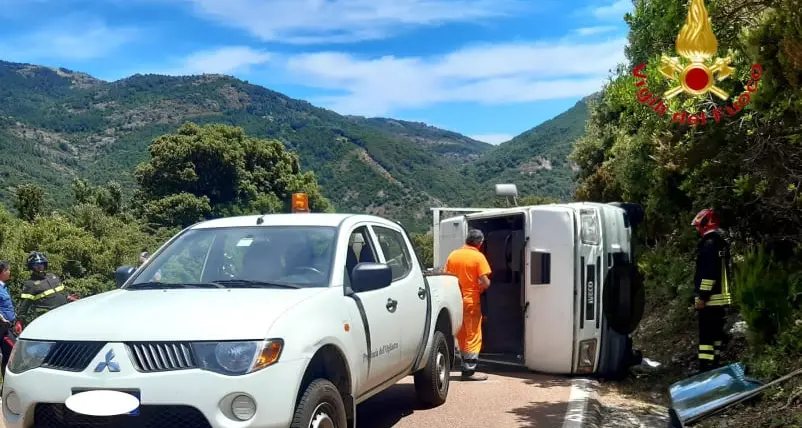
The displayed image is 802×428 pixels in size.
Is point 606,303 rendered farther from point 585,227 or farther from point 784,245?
point 784,245

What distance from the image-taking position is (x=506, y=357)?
9742mm

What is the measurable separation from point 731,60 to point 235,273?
5291mm

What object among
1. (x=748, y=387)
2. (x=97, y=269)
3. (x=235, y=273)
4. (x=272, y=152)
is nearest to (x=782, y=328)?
(x=748, y=387)

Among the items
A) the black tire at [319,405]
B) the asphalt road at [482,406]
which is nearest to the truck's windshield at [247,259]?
Answer: the black tire at [319,405]

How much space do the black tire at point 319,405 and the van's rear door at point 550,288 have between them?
14.8 ft

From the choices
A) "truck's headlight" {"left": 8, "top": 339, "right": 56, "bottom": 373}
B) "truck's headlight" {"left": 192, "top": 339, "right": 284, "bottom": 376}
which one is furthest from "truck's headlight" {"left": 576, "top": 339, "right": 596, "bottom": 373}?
"truck's headlight" {"left": 8, "top": 339, "right": 56, "bottom": 373}

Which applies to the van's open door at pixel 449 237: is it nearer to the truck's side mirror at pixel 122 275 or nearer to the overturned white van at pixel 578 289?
the overturned white van at pixel 578 289

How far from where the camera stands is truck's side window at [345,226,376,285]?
5.75 m

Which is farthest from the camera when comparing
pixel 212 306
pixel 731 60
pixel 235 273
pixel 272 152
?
pixel 272 152

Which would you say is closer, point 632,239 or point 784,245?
point 784,245

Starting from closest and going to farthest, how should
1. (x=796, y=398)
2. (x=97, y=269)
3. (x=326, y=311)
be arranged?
(x=326, y=311) < (x=796, y=398) < (x=97, y=269)

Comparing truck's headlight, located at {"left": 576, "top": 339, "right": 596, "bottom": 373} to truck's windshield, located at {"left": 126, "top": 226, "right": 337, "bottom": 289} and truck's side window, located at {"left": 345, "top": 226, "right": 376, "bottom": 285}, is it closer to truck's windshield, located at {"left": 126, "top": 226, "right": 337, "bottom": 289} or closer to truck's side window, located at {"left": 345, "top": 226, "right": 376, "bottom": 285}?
truck's side window, located at {"left": 345, "top": 226, "right": 376, "bottom": 285}

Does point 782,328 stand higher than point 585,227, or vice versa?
point 585,227

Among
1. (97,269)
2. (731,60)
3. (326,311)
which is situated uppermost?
(731,60)
